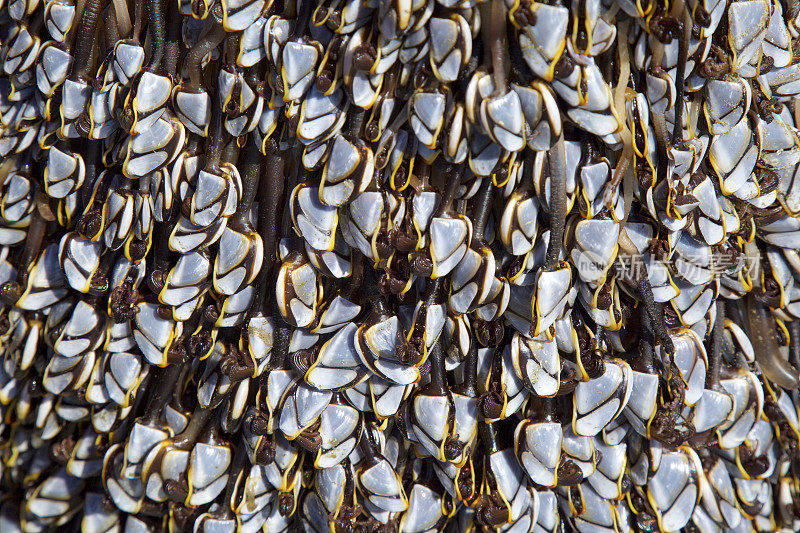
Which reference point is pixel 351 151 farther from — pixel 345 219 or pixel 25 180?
pixel 25 180

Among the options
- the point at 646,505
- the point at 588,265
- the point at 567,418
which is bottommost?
the point at 646,505

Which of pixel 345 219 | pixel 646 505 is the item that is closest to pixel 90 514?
pixel 345 219

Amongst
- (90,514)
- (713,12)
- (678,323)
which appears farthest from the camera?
(90,514)

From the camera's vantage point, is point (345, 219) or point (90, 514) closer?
point (345, 219)

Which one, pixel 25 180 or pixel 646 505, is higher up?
pixel 25 180

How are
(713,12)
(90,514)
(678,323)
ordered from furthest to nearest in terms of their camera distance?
(90,514) < (678,323) < (713,12)

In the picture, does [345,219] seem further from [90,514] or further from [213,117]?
[90,514]

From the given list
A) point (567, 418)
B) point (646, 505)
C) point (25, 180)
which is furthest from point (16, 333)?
point (646, 505)
